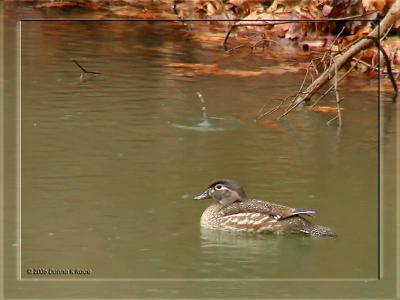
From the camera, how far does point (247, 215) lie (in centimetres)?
1075

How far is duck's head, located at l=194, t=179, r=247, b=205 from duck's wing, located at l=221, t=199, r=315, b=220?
2.8 inches

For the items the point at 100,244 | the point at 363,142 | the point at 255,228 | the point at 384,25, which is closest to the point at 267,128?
the point at 363,142

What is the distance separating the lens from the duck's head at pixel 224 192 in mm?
11016

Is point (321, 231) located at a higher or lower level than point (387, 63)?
lower

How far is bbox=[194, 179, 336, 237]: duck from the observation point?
10.5 meters

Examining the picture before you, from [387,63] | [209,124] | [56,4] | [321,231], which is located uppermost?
[56,4]

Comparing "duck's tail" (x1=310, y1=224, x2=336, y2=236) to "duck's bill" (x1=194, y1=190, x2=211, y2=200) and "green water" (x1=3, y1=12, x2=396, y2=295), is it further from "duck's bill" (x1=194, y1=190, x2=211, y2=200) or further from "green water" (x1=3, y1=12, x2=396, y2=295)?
"duck's bill" (x1=194, y1=190, x2=211, y2=200)

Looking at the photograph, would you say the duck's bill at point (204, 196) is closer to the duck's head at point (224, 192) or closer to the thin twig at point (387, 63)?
the duck's head at point (224, 192)

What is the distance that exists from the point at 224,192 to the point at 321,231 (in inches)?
41.2

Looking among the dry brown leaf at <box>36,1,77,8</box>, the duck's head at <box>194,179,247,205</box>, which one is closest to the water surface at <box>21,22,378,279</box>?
the duck's head at <box>194,179,247,205</box>

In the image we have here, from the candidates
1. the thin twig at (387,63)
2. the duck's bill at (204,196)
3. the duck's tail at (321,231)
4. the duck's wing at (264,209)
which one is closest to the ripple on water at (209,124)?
the thin twig at (387,63)

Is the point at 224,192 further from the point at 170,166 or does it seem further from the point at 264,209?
the point at 170,166

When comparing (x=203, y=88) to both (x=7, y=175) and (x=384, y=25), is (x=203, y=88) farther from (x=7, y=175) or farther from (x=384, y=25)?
(x=7, y=175)

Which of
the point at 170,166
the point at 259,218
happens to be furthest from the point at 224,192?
the point at 170,166
